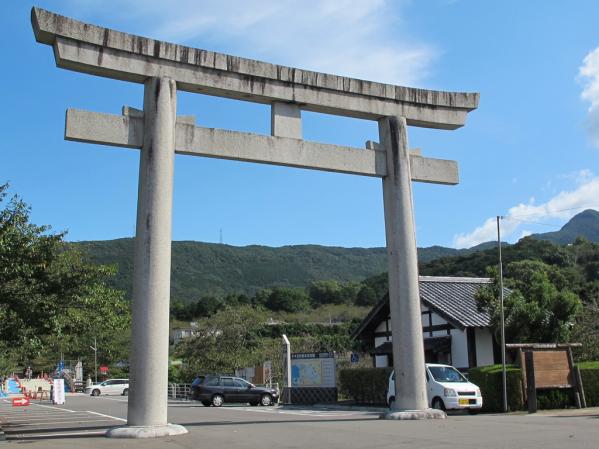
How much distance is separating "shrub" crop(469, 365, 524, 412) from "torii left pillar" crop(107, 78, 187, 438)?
1156 centimetres

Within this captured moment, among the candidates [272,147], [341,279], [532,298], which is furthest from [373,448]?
[341,279]

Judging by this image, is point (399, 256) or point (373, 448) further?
point (399, 256)

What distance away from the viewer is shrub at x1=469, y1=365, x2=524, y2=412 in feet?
64.7

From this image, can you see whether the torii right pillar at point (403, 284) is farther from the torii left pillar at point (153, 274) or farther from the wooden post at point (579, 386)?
the wooden post at point (579, 386)

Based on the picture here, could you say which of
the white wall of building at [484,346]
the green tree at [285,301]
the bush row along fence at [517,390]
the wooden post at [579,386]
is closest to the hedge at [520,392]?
the bush row along fence at [517,390]

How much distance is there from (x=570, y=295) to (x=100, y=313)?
15.4 m

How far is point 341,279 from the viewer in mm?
175125

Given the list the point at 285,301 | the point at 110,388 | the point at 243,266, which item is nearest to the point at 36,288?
the point at 110,388

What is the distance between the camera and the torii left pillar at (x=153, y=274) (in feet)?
37.9

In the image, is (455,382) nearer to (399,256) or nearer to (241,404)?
(399,256)

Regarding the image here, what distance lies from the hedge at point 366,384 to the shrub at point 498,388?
494 cm

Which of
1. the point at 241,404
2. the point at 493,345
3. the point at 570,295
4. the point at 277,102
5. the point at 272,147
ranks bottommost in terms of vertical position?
the point at 241,404

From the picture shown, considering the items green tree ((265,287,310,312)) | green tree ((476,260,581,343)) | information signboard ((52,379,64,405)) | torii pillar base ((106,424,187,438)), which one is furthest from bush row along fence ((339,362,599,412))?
green tree ((265,287,310,312))

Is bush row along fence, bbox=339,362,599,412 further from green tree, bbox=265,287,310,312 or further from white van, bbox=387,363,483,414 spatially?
green tree, bbox=265,287,310,312
